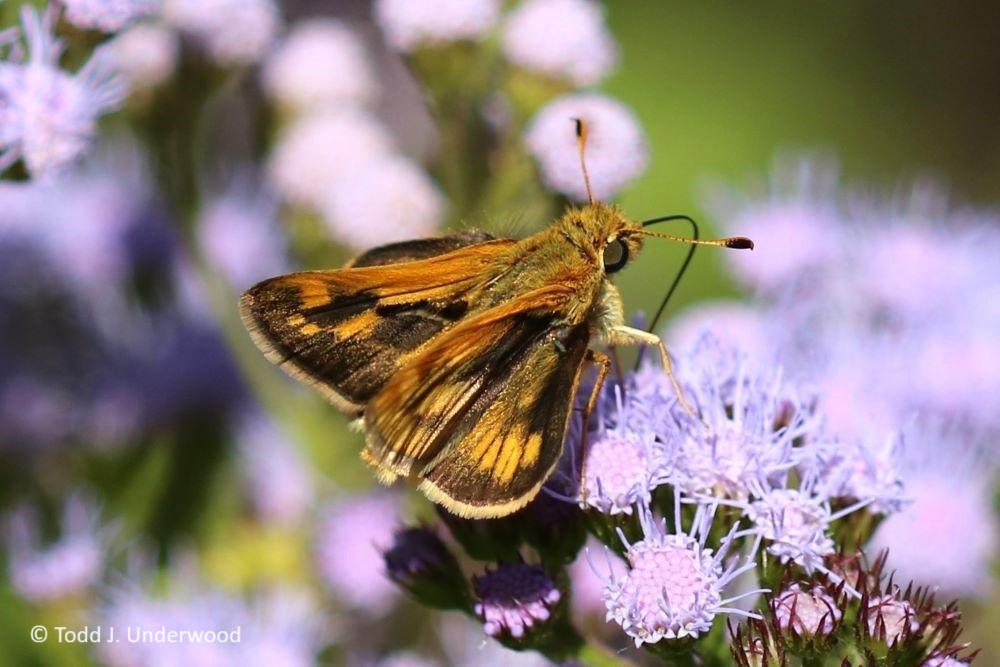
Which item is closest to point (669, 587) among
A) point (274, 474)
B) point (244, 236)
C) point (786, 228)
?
point (274, 474)

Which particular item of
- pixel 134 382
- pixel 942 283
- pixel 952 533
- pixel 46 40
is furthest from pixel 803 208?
pixel 46 40

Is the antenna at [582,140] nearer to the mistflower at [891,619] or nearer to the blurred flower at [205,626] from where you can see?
the mistflower at [891,619]

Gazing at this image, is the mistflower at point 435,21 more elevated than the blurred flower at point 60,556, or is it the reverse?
the mistflower at point 435,21

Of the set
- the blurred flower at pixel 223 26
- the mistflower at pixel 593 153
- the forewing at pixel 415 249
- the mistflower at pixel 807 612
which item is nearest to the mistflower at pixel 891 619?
the mistflower at pixel 807 612

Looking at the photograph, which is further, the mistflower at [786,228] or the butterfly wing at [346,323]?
the mistflower at [786,228]

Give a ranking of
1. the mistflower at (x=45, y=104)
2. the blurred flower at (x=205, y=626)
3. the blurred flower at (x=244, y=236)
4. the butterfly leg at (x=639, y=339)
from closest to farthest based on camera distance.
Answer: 1. the butterfly leg at (x=639, y=339)
2. the mistflower at (x=45, y=104)
3. the blurred flower at (x=205, y=626)
4. the blurred flower at (x=244, y=236)

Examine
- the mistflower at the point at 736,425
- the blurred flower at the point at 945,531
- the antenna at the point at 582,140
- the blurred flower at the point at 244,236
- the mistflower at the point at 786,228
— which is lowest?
the blurred flower at the point at 945,531
